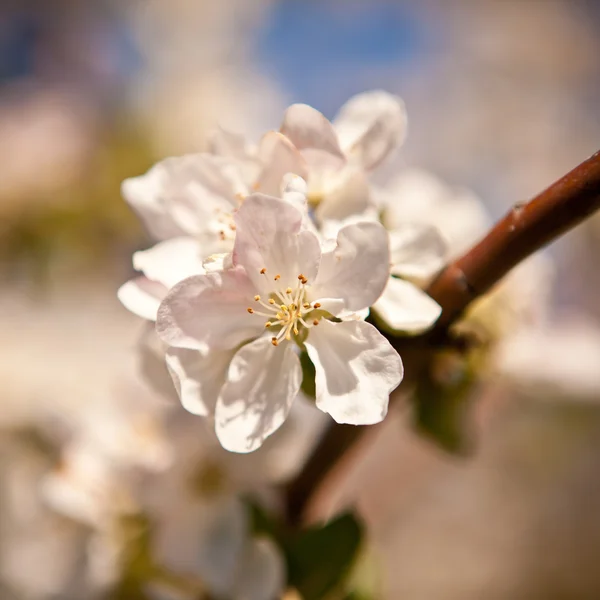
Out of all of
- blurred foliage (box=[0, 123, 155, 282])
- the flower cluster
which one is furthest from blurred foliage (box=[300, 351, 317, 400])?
blurred foliage (box=[0, 123, 155, 282])

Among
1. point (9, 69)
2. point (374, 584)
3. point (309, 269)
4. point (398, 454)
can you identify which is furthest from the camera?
point (9, 69)

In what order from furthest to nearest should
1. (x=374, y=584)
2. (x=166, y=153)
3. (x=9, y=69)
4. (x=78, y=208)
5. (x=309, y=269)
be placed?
(x=9, y=69), (x=166, y=153), (x=78, y=208), (x=374, y=584), (x=309, y=269)

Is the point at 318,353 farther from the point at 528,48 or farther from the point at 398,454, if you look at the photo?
the point at 528,48

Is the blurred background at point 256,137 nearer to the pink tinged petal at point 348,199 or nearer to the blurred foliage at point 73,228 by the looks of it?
the blurred foliage at point 73,228

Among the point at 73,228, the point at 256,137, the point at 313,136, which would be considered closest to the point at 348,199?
the point at 313,136

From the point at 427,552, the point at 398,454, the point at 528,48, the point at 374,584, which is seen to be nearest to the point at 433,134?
the point at 528,48
